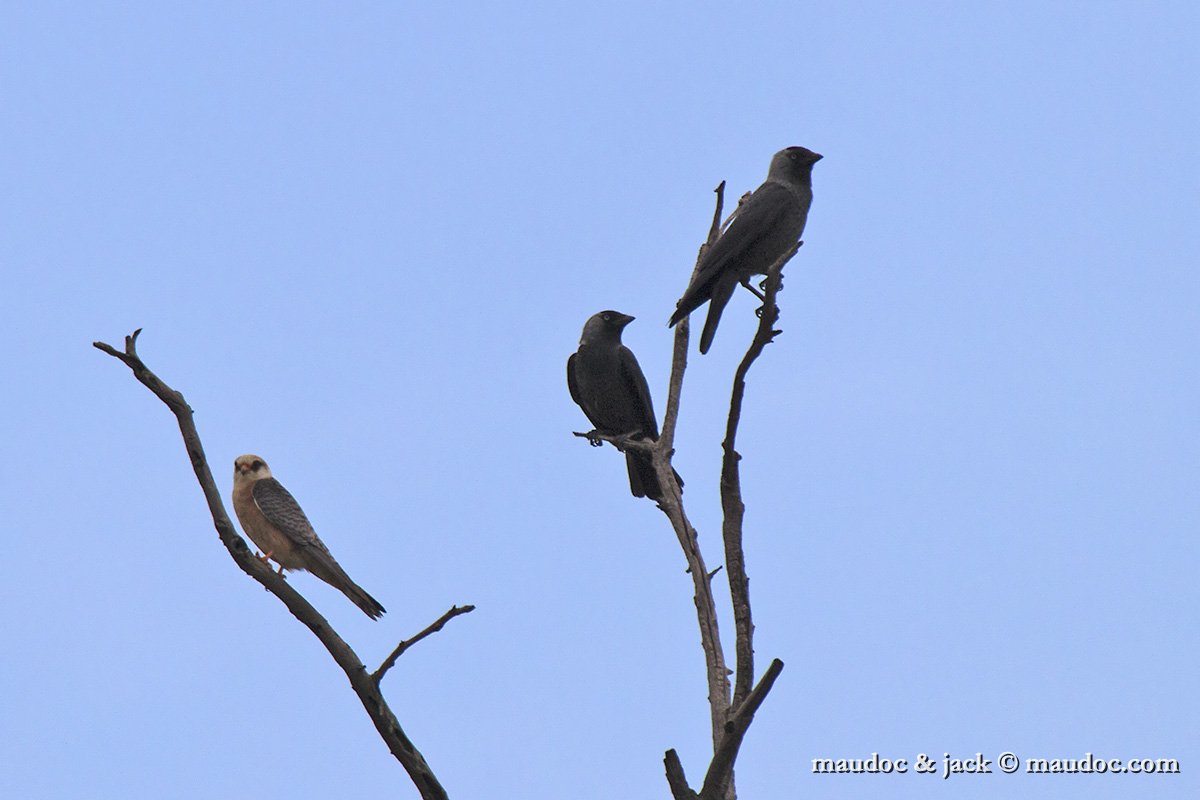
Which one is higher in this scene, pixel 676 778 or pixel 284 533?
pixel 284 533

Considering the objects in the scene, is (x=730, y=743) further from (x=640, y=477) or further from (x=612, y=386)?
(x=612, y=386)

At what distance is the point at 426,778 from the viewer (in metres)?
4.21

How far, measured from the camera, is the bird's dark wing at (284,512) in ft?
25.5

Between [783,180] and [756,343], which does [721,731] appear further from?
[783,180]

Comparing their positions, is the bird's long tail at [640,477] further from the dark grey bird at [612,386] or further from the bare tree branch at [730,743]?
the bare tree branch at [730,743]

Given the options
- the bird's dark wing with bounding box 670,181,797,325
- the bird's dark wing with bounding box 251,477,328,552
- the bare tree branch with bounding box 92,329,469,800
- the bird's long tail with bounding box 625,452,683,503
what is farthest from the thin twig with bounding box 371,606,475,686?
the bird's long tail with bounding box 625,452,683,503

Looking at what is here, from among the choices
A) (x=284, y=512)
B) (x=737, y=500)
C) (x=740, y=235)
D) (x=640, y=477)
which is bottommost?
(x=737, y=500)

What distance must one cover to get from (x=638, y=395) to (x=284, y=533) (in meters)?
2.48

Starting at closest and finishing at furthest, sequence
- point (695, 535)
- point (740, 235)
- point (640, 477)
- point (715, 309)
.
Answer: point (695, 535)
point (715, 309)
point (740, 235)
point (640, 477)

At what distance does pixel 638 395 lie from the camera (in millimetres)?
8852

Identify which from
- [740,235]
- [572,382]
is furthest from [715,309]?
[572,382]

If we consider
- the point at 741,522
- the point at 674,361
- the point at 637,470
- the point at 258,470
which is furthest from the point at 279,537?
the point at 741,522

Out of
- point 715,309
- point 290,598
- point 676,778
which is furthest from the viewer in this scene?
point 715,309

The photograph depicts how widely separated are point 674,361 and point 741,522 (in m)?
1.62
